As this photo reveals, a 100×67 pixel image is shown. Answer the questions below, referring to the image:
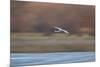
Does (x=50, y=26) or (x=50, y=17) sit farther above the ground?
(x=50, y=17)

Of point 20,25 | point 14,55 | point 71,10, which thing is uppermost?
point 71,10

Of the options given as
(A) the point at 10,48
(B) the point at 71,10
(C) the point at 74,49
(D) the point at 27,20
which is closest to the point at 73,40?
(C) the point at 74,49

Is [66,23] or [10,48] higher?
[66,23]

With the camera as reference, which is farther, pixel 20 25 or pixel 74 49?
pixel 74 49
